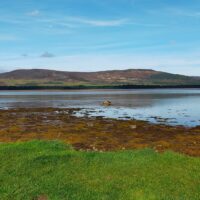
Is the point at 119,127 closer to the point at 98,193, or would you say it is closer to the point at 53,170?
the point at 53,170

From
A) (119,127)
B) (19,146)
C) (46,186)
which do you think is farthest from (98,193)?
(119,127)

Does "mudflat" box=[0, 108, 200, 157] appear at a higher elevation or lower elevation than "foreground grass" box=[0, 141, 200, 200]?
lower

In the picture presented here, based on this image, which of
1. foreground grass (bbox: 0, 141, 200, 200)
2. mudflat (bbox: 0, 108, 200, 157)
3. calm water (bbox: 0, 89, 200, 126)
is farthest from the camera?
calm water (bbox: 0, 89, 200, 126)

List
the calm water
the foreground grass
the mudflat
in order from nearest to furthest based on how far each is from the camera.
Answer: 1. the foreground grass
2. the mudflat
3. the calm water

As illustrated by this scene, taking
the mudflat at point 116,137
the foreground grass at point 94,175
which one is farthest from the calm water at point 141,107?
the foreground grass at point 94,175

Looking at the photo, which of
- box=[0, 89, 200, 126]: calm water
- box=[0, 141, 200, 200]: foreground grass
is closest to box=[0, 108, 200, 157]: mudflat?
box=[0, 141, 200, 200]: foreground grass

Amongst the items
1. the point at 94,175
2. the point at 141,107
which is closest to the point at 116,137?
the point at 94,175

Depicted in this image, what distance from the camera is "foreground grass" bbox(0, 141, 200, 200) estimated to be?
1306 cm

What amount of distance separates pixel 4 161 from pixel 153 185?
753cm

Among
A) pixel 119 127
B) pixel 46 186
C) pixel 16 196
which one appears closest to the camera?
pixel 16 196

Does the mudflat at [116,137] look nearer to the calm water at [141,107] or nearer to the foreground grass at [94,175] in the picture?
the foreground grass at [94,175]

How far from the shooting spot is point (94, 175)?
1508 centimetres

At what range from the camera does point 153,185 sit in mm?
13797

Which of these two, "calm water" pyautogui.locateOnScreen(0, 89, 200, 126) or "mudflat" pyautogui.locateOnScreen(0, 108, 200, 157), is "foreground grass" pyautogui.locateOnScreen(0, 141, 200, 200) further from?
"calm water" pyautogui.locateOnScreen(0, 89, 200, 126)
